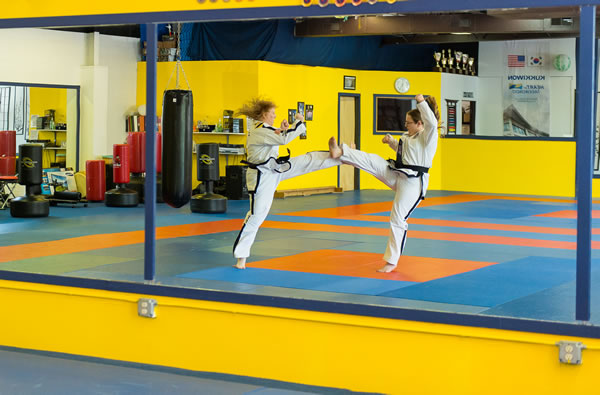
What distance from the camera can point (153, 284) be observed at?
644 cm

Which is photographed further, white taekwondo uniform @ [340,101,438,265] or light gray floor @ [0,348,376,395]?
white taekwondo uniform @ [340,101,438,265]

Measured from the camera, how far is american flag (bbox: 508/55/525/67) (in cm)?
2172

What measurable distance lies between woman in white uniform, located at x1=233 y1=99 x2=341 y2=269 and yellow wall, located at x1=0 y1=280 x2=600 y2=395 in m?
2.28

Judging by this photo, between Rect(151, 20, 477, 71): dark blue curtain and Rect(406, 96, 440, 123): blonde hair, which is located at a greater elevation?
Rect(151, 20, 477, 71): dark blue curtain

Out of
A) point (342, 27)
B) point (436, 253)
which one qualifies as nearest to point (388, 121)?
point (342, 27)

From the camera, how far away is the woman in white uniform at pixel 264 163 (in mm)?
8203

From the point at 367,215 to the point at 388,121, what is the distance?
6567 millimetres

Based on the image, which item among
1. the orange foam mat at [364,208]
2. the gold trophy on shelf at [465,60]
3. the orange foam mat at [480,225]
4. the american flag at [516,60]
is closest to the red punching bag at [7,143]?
the orange foam mat at [364,208]

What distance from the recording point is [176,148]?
23.5 ft

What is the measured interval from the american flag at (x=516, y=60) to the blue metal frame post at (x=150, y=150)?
1678cm

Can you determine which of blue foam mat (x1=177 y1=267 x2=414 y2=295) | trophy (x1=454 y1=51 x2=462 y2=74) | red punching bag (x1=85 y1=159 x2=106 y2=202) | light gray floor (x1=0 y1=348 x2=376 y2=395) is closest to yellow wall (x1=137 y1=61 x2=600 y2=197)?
trophy (x1=454 y1=51 x2=462 y2=74)

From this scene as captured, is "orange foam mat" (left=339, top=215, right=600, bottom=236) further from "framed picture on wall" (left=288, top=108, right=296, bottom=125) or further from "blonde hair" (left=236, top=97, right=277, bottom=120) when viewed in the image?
"blonde hair" (left=236, top=97, right=277, bottom=120)

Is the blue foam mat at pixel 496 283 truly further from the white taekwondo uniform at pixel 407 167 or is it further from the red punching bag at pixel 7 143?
the red punching bag at pixel 7 143


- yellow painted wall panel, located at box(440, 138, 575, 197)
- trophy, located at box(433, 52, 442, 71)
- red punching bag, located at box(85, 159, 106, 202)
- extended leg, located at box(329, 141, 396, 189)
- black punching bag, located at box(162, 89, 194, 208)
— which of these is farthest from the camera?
trophy, located at box(433, 52, 442, 71)
